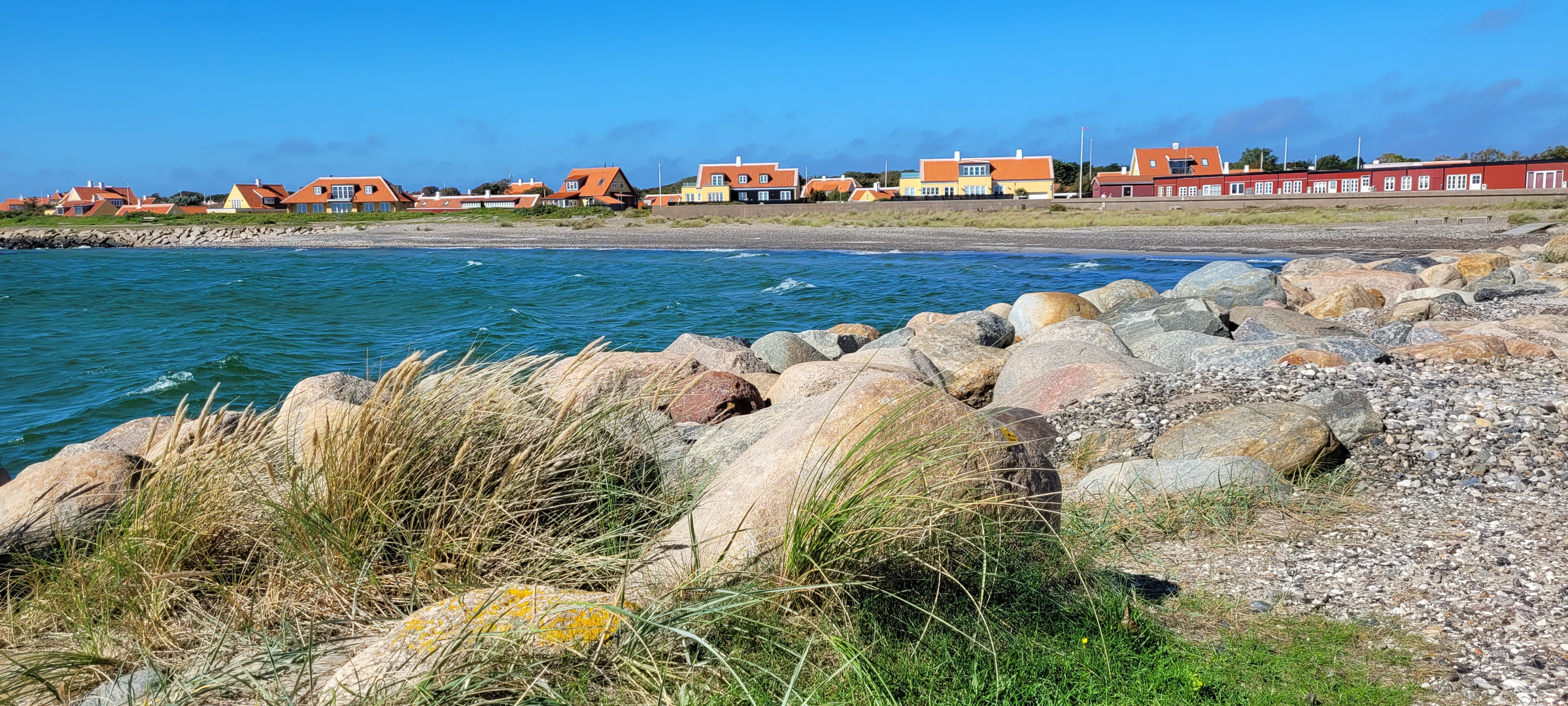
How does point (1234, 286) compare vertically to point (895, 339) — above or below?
above

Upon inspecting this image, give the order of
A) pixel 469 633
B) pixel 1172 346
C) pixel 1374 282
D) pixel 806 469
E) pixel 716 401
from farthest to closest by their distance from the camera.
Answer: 1. pixel 1374 282
2. pixel 1172 346
3. pixel 716 401
4. pixel 806 469
5. pixel 469 633

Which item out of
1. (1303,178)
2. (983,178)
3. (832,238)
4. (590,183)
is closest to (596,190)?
(590,183)

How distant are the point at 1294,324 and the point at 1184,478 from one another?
6978mm

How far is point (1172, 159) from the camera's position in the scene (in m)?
82.9

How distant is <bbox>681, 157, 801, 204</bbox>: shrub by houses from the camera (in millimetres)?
91062

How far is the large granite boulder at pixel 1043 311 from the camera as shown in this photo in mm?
13414

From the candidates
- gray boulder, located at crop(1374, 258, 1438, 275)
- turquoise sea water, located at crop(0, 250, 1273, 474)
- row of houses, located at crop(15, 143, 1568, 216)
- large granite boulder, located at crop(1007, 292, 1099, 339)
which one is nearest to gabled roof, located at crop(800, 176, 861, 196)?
row of houses, located at crop(15, 143, 1568, 216)

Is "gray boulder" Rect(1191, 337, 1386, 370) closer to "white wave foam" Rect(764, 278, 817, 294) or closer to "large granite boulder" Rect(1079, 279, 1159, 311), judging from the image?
"large granite boulder" Rect(1079, 279, 1159, 311)

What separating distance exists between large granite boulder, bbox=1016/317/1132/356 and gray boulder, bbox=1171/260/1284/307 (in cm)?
444

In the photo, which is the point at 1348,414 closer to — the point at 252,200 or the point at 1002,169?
the point at 1002,169

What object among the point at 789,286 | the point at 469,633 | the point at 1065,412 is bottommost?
the point at 789,286

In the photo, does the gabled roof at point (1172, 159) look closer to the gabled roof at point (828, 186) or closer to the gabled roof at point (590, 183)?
the gabled roof at point (828, 186)

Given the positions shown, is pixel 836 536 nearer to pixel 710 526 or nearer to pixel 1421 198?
pixel 710 526

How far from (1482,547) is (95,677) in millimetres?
4931
